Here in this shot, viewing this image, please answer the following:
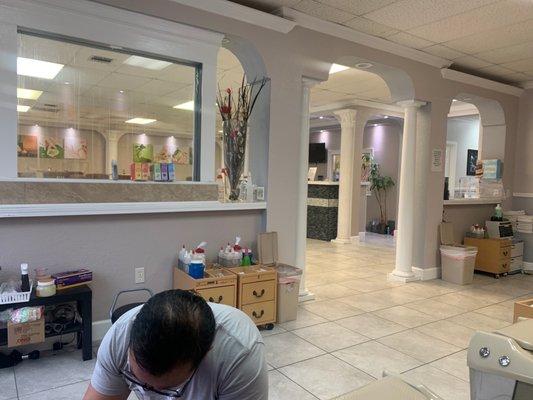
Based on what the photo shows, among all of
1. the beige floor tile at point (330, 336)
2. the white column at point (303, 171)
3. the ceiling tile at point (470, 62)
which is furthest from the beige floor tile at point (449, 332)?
the ceiling tile at point (470, 62)

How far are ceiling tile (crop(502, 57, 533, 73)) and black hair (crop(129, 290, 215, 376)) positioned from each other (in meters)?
5.39

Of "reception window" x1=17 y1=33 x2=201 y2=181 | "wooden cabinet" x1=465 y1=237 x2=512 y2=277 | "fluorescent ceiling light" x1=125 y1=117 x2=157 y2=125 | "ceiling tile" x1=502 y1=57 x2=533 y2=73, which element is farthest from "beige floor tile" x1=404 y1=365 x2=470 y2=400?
"ceiling tile" x1=502 y1=57 x2=533 y2=73

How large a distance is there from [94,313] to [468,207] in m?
5.03

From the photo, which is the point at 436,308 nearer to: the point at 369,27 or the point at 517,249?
the point at 517,249

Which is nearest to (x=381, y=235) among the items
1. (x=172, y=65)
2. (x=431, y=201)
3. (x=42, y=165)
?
(x=431, y=201)

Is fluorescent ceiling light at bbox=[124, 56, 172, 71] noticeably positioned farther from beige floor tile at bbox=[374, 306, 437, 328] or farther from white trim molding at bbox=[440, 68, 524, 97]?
white trim molding at bbox=[440, 68, 524, 97]

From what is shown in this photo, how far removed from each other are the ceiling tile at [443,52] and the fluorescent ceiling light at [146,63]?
295cm

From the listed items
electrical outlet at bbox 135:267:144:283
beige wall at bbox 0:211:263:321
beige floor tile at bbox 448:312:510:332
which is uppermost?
beige wall at bbox 0:211:263:321

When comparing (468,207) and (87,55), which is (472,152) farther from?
(87,55)

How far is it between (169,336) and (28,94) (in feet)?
8.41

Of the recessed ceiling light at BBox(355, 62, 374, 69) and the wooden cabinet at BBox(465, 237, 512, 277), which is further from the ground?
the recessed ceiling light at BBox(355, 62, 374, 69)

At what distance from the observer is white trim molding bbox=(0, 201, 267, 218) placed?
2.63 metres

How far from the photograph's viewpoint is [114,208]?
296 centimetres

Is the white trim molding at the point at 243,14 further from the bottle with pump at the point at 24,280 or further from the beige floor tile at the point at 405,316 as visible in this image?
the beige floor tile at the point at 405,316
